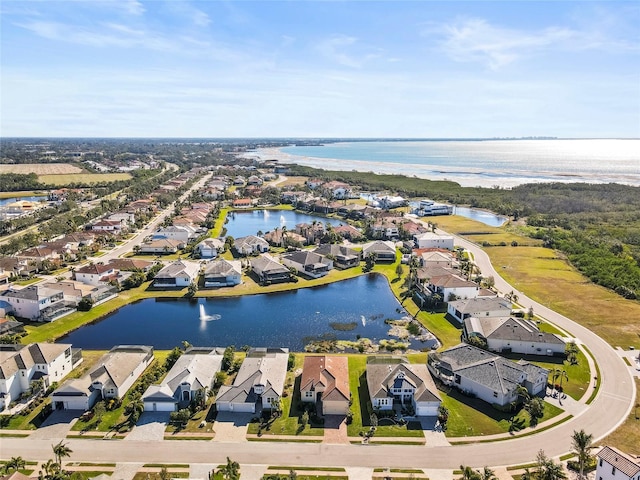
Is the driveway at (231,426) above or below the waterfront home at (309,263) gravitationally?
below

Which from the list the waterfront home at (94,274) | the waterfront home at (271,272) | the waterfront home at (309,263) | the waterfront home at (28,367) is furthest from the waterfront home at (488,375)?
the waterfront home at (94,274)

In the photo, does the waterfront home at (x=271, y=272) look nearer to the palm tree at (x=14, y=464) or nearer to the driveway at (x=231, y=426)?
the driveway at (x=231, y=426)

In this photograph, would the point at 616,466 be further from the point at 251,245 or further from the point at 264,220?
the point at 264,220

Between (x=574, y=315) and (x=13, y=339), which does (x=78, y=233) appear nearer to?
(x=13, y=339)

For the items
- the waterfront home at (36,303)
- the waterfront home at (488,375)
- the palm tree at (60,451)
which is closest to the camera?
the palm tree at (60,451)

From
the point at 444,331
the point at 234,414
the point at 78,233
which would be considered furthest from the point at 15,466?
the point at 78,233

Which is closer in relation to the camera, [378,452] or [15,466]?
[15,466]
